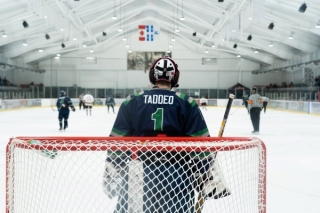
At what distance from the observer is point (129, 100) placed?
7.61 feet

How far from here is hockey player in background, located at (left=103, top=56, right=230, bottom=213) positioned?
86.7 inches

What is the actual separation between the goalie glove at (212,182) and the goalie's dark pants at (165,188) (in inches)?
2.1

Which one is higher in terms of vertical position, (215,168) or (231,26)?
(231,26)

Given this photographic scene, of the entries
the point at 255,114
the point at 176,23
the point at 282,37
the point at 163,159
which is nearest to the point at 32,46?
the point at 176,23

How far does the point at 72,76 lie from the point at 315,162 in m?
35.4

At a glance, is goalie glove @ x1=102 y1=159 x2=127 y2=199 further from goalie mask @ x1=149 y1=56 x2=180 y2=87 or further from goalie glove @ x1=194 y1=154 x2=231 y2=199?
goalie mask @ x1=149 y1=56 x2=180 y2=87

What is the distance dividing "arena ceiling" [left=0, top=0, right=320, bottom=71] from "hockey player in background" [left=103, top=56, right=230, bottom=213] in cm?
1707

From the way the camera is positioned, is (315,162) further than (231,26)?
No

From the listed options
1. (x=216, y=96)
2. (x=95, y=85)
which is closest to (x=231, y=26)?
(x=216, y=96)

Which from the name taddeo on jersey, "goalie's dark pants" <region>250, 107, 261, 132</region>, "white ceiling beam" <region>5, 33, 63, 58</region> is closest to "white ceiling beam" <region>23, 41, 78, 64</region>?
"white ceiling beam" <region>5, 33, 63, 58</region>

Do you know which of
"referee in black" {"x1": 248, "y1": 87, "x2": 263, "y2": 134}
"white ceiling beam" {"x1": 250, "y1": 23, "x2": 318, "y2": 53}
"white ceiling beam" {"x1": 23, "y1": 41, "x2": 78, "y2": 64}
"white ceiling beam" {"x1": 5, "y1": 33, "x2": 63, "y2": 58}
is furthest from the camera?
"white ceiling beam" {"x1": 23, "y1": 41, "x2": 78, "y2": 64}

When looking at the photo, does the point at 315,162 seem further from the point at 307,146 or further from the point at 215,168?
the point at 215,168

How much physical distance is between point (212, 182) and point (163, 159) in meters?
0.29

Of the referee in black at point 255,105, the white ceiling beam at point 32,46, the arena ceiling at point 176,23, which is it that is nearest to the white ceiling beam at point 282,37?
the arena ceiling at point 176,23
